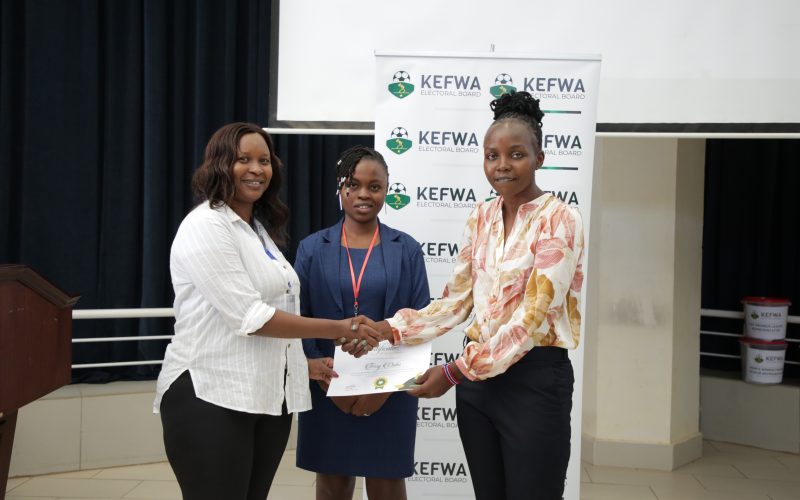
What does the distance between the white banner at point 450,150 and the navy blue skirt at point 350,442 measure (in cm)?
69

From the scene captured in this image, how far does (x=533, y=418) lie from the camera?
5.71 ft

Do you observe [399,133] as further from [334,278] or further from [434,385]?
[434,385]

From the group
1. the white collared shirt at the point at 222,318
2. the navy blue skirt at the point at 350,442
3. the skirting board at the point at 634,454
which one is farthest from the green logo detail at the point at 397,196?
the skirting board at the point at 634,454

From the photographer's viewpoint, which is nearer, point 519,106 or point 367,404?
point 519,106

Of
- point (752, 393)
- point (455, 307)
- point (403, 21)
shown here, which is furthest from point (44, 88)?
point (752, 393)

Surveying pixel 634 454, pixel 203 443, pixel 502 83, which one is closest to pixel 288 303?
pixel 203 443

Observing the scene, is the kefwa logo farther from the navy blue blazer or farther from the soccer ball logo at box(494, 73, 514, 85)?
the navy blue blazer

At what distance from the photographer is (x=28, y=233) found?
15.4 feet

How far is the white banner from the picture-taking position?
3023 mm

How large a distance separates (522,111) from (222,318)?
0.94 meters

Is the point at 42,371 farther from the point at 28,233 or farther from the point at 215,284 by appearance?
the point at 28,233

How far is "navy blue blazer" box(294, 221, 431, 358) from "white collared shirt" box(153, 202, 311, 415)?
438 mm

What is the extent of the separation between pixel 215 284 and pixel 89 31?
3.64 meters

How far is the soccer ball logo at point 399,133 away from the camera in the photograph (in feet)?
10.1
